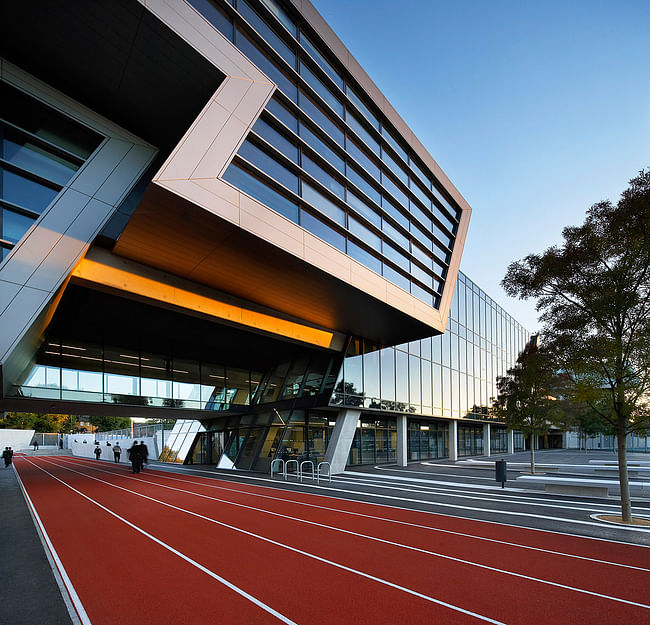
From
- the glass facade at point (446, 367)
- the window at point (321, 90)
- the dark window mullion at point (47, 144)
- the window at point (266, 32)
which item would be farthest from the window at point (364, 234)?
the dark window mullion at point (47, 144)

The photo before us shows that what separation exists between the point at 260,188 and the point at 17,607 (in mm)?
12473

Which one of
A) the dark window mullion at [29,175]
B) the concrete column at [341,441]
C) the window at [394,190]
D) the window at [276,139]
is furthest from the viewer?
the concrete column at [341,441]

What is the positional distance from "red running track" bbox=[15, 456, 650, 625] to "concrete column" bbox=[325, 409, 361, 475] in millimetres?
11896

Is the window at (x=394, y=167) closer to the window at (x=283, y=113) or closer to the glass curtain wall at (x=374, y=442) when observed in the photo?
the window at (x=283, y=113)

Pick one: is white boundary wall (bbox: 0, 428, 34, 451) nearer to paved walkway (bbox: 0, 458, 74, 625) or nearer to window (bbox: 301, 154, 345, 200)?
paved walkway (bbox: 0, 458, 74, 625)

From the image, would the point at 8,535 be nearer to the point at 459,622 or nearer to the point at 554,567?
the point at 459,622

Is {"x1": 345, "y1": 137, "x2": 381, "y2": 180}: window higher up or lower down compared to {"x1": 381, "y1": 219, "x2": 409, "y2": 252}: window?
higher up

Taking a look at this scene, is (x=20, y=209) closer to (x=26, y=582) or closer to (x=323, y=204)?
(x=26, y=582)

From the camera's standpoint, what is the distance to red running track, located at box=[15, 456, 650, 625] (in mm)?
5732

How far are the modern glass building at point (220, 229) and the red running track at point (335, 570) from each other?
22.6 ft

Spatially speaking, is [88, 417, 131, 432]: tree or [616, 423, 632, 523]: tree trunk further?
[88, 417, 131, 432]: tree

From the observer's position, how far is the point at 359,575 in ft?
23.4

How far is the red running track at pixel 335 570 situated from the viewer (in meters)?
5.73

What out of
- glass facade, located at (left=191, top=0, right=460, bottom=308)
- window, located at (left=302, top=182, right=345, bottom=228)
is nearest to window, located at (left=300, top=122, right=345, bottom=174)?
glass facade, located at (left=191, top=0, right=460, bottom=308)
